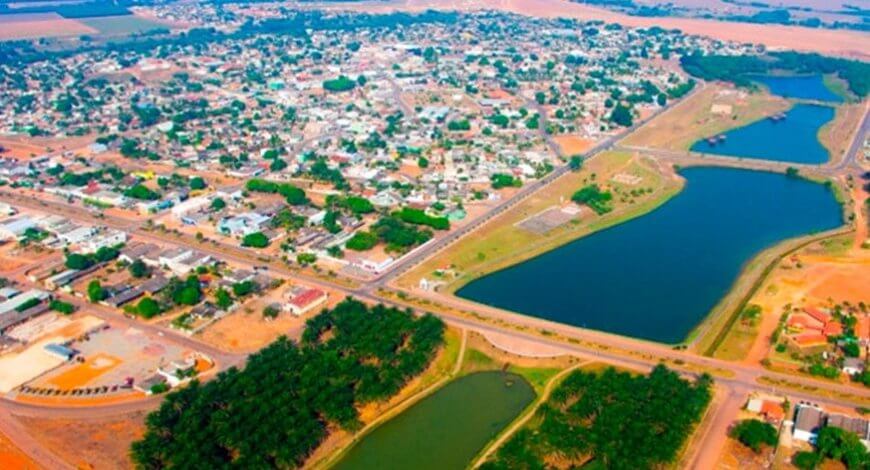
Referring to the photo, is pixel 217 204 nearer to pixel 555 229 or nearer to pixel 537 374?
pixel 555 229

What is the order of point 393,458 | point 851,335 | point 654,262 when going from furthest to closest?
point 654,262, point 851,335, point 393,458

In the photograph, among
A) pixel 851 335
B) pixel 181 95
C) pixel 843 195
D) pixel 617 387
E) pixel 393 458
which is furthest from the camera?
pixel 181 95

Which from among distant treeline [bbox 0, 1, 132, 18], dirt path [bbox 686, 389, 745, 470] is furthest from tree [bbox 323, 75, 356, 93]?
distant treeline [bbox 0, 1, 132, 18]

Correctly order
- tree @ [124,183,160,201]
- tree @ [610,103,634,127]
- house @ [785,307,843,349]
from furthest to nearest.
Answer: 1. tree @ [610,103,634,127]
2. tree @ [124,183,160,201]
3. house @ [785,307,843,349]

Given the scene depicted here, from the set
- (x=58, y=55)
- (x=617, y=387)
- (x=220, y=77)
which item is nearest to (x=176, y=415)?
(x=617, y=387)

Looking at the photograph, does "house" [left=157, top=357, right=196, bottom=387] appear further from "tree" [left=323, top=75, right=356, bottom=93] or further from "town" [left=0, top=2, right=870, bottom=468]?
"tree" [left=323, top=75, right=356, bottom=93]

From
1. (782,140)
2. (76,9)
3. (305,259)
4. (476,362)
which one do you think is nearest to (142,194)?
(305,259)

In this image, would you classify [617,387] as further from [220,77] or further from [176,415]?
[220,77]
